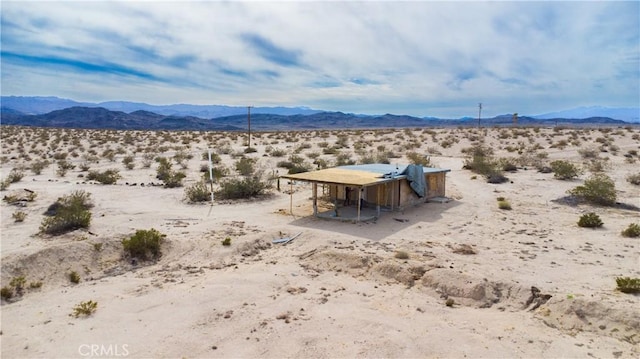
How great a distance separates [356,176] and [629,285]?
8.17 meters

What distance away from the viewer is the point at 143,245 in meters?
10.8

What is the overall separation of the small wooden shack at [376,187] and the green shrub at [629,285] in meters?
6.76

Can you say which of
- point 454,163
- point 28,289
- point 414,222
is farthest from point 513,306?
point 454,163

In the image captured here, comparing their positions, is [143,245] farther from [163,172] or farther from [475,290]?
[163,172]

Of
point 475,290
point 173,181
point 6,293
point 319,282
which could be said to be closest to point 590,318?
point 475,290

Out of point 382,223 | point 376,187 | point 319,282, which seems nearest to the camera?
point 319,282

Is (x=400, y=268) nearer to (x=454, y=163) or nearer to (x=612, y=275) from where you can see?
(x=612, y=275)

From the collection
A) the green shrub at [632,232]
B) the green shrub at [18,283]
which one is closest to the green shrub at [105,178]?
the green shrub at [18,283]

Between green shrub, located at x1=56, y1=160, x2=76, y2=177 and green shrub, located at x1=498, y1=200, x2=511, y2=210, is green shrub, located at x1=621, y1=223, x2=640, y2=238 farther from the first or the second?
green shrub, located at x1=56, y1=160, x2=76, y2=177

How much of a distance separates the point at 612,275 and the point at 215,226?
33.8 ft

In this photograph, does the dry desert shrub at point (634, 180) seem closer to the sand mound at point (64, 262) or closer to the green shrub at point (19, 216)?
the sand mound at point (64, 262)

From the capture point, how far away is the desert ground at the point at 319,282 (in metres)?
Result: 7.05

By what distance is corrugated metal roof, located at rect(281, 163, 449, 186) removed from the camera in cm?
1355

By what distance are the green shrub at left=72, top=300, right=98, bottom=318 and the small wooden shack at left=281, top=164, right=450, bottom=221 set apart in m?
7.47
